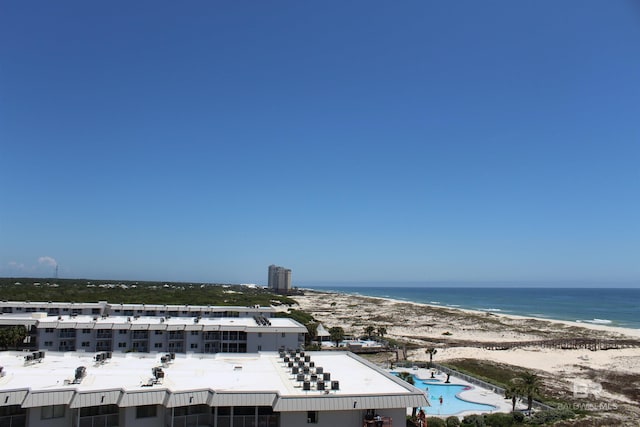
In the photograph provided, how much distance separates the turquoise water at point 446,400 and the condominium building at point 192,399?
1798 centimetres

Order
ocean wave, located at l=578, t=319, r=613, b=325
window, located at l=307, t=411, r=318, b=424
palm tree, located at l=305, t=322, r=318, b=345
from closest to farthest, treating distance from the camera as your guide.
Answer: window, located at l=307, t=411, r=318, b=424 < palm tree, located at l=305, t=322, r=318, b=345 < ocean wave, located at l=578, t=319, r=613, b=325

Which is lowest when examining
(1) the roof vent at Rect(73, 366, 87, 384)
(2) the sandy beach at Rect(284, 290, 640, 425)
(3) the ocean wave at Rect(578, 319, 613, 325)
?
(3) the ocean wave at Rect(578, 319, 613, 325)

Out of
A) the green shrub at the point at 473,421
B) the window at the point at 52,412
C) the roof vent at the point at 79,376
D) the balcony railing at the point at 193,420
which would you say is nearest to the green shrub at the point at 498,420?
the green shrub at the point at 473,421

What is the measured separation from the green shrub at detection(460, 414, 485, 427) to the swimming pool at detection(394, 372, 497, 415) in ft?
14.3

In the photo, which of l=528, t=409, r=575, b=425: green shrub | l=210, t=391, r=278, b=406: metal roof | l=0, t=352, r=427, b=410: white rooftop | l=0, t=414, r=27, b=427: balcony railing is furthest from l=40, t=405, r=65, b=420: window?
l=528, t=409, r=575, b=425: green shrub

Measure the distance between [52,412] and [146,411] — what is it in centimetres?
407

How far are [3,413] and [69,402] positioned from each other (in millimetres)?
3229

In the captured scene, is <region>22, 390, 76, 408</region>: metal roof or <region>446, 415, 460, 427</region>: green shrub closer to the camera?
<region>22, 390, 76, 408</region>: metal roof

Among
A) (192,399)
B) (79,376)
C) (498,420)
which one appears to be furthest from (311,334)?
(192,399)

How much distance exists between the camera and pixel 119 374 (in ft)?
84.6

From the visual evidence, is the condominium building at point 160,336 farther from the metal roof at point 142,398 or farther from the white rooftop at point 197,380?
the metal roof at point 142,398

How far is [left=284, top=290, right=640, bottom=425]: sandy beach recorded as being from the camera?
53.2 metres

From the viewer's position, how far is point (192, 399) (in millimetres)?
21391

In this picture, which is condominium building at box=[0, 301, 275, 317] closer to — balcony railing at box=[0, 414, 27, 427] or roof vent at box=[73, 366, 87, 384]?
roof vent at box=[73, 366, 87, 384]
